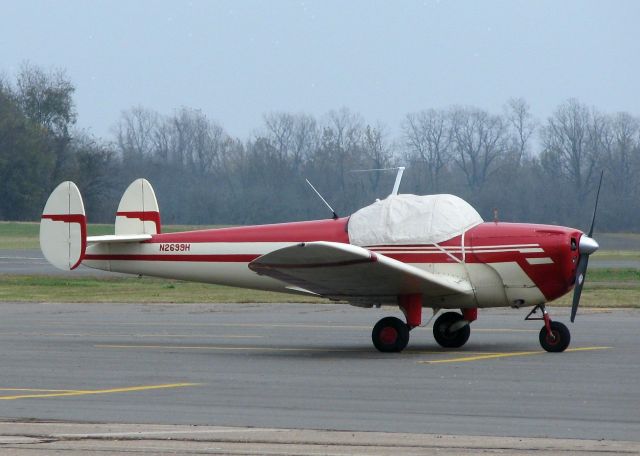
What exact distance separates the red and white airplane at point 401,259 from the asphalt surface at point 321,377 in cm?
65

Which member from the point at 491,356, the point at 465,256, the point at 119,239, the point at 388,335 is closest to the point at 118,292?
the point at 119,239

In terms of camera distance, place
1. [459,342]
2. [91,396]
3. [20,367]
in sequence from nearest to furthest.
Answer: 1. [91,396]
2. [20,367]
3. [459,342]

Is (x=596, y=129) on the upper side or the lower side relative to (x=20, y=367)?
upper

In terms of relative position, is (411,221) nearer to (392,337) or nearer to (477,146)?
(392,337)

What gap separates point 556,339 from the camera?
602 inches

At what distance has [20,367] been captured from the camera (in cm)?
1430

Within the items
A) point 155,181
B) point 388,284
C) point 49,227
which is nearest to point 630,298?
point 388,284

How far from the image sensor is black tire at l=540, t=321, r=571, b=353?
600 inches

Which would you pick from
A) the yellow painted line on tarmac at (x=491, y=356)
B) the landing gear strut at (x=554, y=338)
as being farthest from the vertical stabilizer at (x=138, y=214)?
the landing gear strut at (x=554, y=338)

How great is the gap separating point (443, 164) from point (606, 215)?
6.99 meters

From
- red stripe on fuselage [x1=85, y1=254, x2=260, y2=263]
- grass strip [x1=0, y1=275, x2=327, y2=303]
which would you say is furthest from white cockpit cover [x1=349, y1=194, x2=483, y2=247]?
grass strip [x1=0, y1=275, x2=327, y2=303]

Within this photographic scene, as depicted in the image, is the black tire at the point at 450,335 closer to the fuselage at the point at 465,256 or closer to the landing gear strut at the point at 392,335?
the fuselage at the point at 465,256

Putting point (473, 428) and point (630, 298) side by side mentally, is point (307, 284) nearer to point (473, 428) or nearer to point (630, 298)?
point (473, 428)

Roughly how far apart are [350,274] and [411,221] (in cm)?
131
